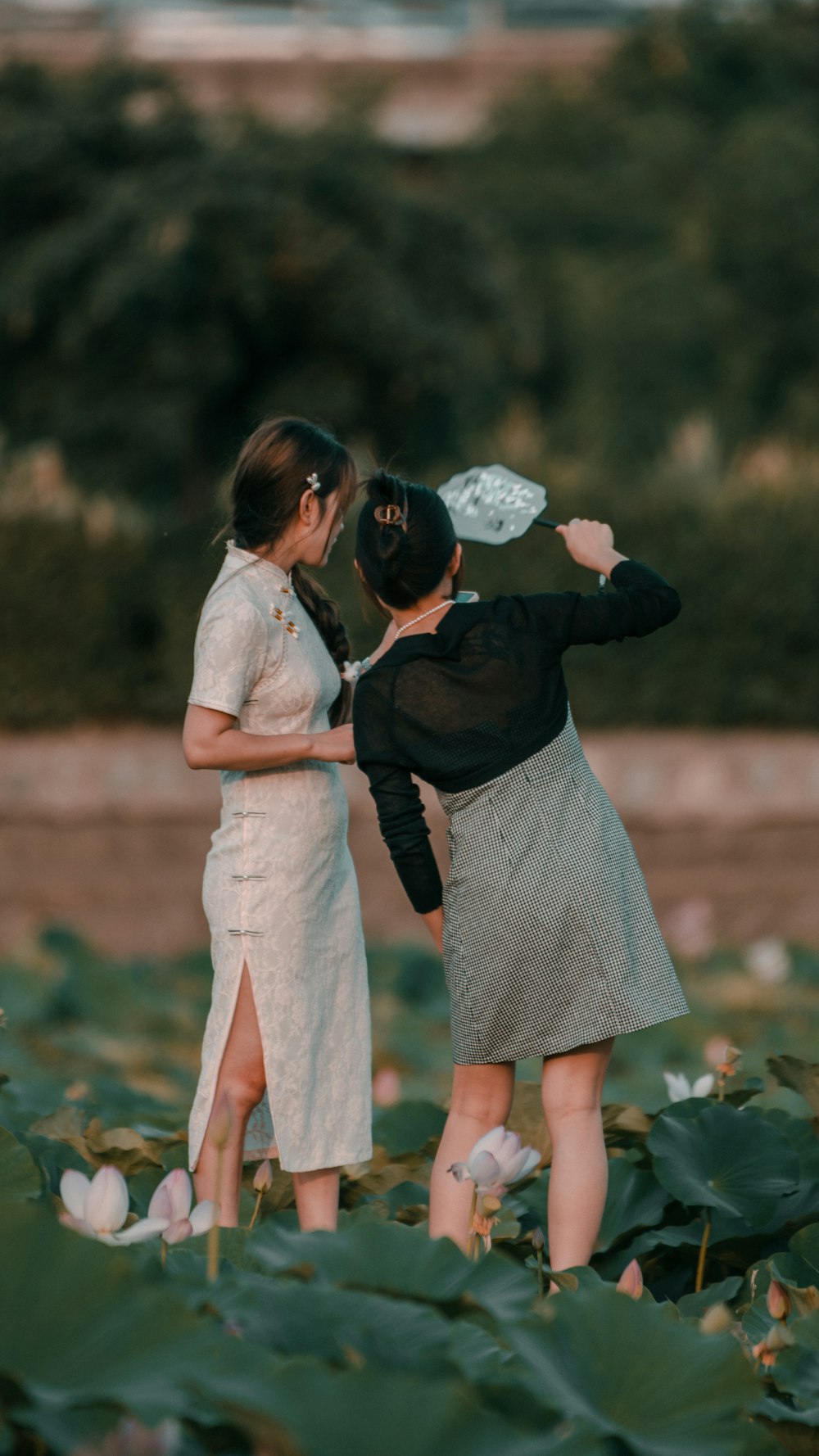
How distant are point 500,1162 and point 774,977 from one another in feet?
16.6

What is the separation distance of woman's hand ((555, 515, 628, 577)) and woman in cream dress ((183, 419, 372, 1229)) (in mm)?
392

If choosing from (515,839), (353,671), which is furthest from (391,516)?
(515,839)

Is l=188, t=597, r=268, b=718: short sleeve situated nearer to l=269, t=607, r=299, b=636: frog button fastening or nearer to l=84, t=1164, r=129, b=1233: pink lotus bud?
l=269, t=607, r=299, b=636: frog button fastening

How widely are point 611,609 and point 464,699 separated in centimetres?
27

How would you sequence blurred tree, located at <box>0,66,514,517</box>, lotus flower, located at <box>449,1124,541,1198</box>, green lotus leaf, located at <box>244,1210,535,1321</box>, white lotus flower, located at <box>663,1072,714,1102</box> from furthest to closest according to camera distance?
blurred tree, located at <box>0,66,514,517</box> < white lotus flower, located at <box>663,1072,714,1102</box> < lotus flower, located at <box>449,1124,541,1198</box> < green lotus leaf, located at <box>244,1210,535,1321</box>

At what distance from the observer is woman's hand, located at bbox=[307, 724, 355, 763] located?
9.02 feet

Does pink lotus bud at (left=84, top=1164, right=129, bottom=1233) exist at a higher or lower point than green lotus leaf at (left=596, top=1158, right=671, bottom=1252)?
higher

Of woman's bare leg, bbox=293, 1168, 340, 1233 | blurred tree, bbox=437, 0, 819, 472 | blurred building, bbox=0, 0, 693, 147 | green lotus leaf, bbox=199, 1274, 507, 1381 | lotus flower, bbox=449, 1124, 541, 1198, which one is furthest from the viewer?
blurred building, bbox=0, 0, 693, 147

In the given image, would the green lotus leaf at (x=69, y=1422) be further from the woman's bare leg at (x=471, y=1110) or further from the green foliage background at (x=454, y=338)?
the green foliage background at (x=454, y=338)

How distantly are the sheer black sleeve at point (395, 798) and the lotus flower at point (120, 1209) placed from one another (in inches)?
29.2

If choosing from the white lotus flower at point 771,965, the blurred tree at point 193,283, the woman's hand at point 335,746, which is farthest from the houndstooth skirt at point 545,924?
the blurred tree at point 193,283

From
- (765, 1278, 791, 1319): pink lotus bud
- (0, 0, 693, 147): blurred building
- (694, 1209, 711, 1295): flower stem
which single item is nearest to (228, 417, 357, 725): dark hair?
(694, 1209, 711, 1295): flower stem

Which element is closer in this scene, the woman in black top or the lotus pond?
the lotus pond

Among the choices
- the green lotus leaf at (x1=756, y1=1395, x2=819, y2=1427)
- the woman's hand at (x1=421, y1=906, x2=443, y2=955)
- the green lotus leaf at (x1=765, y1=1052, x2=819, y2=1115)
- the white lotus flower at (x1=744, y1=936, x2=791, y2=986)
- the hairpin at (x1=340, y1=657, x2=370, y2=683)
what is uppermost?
the hairpin at (x1=340, y1=657, x2=370, y2=683)
